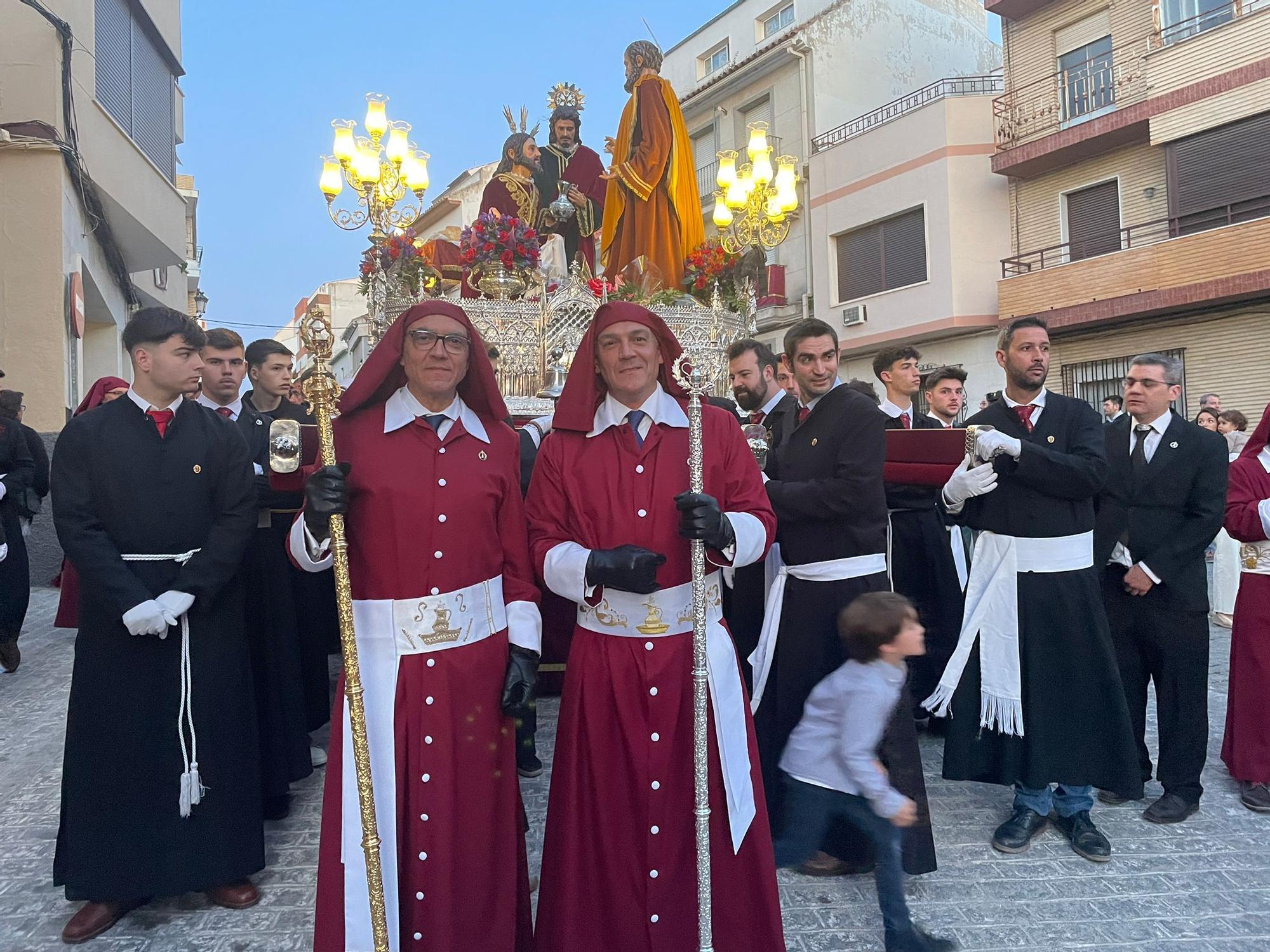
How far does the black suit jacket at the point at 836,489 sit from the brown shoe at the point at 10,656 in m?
6.61

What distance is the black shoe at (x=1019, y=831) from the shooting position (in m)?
3.74

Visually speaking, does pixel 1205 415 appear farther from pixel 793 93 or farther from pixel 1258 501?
pixel 793 93

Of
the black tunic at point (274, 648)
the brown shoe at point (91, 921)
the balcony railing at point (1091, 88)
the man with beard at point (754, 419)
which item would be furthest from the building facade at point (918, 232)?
the brown shoe at point (91, 921)

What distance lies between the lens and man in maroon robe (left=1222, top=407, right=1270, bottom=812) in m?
4.27

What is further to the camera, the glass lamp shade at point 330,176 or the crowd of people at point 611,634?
the glass lamp shade at point 330,176

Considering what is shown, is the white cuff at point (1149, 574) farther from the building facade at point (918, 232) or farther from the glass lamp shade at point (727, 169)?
the building facade at point (918, 232)

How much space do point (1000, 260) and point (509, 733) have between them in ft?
58.3

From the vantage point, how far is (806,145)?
21469 millimetres

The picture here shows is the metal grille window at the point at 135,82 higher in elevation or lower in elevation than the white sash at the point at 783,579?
higher

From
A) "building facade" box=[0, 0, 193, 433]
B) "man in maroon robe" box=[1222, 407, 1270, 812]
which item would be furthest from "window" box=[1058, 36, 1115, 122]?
"building facade" box=[0, 0, 193, 433]

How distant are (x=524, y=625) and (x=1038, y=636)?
243cm

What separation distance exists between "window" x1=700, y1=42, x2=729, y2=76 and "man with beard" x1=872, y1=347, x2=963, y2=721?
2333 centimetres

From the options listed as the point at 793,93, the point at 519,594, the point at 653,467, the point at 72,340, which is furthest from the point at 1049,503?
the point at 793,93

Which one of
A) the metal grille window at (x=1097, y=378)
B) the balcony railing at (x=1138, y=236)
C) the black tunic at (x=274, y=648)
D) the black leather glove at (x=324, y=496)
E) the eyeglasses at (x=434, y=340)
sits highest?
the balcony railing at (x=1138, y=236)
